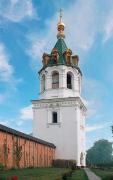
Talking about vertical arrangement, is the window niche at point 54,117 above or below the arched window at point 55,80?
below

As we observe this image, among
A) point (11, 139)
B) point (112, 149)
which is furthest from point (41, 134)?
point (112, 149)

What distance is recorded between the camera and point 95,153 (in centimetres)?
10044

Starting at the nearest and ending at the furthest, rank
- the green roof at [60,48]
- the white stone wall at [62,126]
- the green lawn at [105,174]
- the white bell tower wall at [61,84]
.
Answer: the green lawn at [105,174] < the white stone wall at [62,126] < the white bell tower wall at [61,84] < the green roof at [60,48]

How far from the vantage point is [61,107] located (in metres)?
41.6

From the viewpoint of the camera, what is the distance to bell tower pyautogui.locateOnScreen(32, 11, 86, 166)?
40.7 m

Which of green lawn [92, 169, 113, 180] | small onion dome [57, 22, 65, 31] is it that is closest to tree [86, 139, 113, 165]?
small onion dome [57, 22, 65, 31]

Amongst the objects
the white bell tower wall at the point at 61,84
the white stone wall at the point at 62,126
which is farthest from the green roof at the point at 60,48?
the white stone wall at the point at 62,126

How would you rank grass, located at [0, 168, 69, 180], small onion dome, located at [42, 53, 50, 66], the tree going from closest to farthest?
1. grass, located at [0, 168, 69, 180]
2. small onion dome, located at [42, 53, 50, 66]
3. the tree

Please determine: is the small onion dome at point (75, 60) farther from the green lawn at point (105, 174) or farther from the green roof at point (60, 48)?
the green lawn at point (105, 174)

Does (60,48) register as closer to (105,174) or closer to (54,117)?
(54,117)

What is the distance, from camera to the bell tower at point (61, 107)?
40.7 m

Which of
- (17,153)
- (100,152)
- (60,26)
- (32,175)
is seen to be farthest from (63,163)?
(100,152)

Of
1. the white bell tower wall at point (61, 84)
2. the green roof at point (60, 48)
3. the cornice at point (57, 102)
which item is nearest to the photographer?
the cornice at point (57, 102)

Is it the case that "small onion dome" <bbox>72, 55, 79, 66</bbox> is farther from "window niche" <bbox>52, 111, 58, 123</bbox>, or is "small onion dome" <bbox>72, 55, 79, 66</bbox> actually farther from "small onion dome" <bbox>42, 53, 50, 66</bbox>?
"window niche" <bbox>52, 111, 58, 123</bbox>
